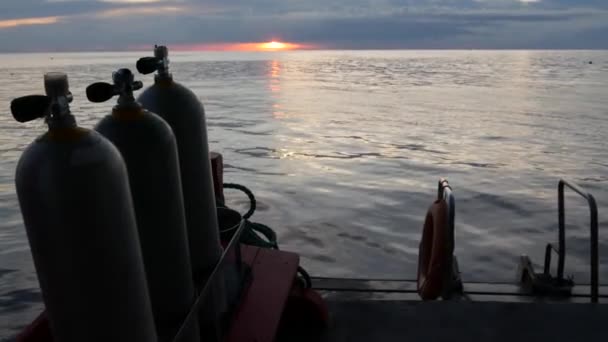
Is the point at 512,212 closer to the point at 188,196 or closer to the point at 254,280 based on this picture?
the point at 254,280

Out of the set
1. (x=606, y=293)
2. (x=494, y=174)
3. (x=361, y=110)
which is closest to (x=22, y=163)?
(x=606, y=293)

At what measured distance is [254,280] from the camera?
3236mm

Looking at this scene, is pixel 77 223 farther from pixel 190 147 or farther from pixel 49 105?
pixel 190 147

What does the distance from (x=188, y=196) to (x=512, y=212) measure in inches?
298

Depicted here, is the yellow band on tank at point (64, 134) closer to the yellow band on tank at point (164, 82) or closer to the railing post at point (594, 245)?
the yellow band on tank at point (164, 82)

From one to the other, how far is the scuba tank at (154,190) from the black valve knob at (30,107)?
328mm

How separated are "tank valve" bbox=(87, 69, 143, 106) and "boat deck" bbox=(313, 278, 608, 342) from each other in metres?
2.15

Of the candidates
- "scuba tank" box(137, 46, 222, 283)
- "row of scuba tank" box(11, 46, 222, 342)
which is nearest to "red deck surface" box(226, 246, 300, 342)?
"scuba tank" box(137, 46, 222, 283)

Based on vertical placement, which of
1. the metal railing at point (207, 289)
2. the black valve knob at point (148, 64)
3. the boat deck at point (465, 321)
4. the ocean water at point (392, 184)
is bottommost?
the ocean water at point (392, 184)

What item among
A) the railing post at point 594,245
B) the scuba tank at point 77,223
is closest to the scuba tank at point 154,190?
the scuba tank at point 77,223

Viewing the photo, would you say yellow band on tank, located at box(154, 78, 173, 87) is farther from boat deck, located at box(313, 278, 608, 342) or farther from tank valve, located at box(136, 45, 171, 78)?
boat deck, located at box(313, 278, 608, 342)

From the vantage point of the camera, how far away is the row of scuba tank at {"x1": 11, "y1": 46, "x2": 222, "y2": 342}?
1.47 m

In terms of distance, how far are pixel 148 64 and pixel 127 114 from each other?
0.46m

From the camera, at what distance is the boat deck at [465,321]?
334cm
